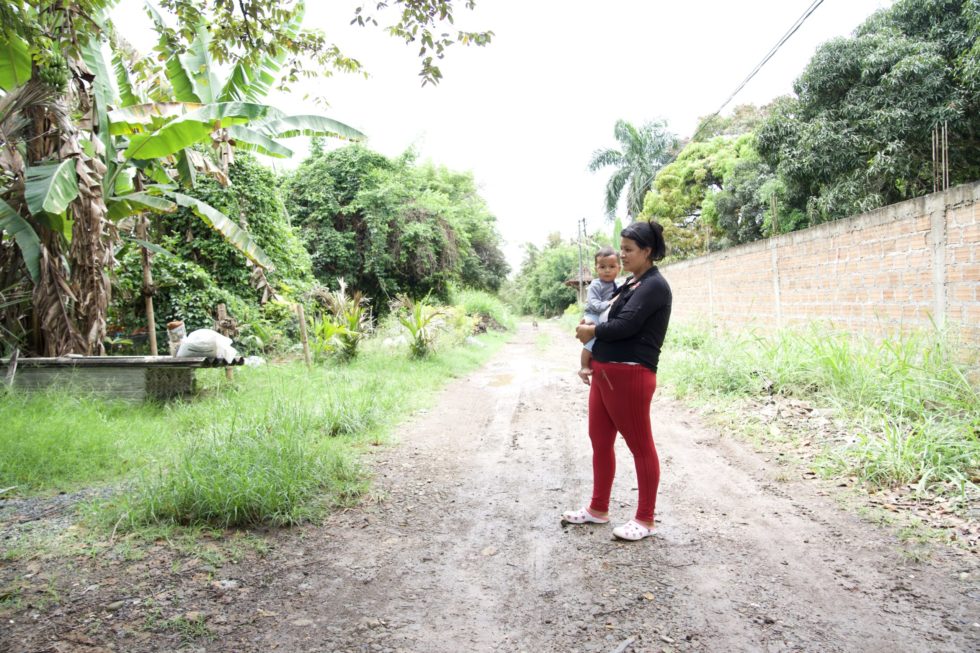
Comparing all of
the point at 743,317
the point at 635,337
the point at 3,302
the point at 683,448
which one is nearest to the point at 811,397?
the point at 683,448

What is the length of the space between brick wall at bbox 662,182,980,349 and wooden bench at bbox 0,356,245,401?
25.3ft

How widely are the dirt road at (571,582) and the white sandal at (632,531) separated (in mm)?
46

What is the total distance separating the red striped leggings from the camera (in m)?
3.08

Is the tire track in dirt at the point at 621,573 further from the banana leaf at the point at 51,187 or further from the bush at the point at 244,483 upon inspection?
the banana leaf at the point at 51,187

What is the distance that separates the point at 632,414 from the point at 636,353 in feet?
1.13

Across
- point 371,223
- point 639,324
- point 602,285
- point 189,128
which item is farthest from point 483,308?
point 639,324

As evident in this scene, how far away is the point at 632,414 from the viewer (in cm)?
309

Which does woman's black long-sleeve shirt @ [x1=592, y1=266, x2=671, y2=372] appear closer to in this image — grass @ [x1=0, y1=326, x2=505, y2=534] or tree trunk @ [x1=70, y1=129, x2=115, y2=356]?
grass @ [x1=0, y1=326, x2=505, y2=534]

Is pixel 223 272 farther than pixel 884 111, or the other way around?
pixel 884 111

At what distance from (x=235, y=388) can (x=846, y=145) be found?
1459 cm

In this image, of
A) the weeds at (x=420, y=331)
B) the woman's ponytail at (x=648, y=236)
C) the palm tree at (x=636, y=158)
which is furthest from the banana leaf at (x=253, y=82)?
the palm tree at (x=636, y=158)

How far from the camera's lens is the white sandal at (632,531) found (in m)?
3.15

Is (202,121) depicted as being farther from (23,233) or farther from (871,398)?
(871,398)

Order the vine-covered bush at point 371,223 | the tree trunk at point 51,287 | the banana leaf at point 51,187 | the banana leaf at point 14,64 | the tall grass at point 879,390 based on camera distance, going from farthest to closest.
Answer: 1. the vine-covered bush at point 371,223
2. the tree trunk at point 51,287
3. the banana leaf at point 14,64
4. the banana leaf at point 51,187
5. the tall grass at point 879,390
